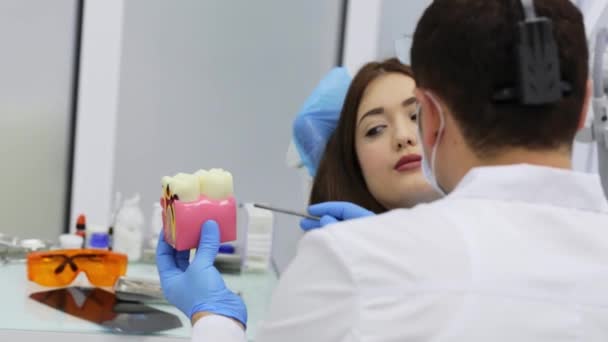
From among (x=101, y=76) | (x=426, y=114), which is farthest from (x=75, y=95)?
(x=426, y=114)

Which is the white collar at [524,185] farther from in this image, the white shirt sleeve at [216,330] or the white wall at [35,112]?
the white wall at [35,112]

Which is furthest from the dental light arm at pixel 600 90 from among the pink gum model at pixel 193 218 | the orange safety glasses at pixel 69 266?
the orange safety glasses at pixel 69 266

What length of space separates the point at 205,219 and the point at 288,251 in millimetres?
1494

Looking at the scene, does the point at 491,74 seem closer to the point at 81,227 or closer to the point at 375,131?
the point at 375,131

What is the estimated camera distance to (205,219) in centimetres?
138

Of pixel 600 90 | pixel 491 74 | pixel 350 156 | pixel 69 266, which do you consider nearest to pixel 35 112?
pixel 69 266

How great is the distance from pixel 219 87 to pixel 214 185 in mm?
1312

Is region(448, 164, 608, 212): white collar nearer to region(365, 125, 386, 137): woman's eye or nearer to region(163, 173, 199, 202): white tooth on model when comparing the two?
region(163, 173, 199, 202): white tooth on model

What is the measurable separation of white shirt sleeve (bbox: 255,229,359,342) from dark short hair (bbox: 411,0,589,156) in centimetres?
24

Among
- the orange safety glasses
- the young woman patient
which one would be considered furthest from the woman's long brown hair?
the orange safety glasses

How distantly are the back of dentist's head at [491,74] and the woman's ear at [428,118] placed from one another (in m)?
0.02

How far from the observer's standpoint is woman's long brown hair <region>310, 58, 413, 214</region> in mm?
1830

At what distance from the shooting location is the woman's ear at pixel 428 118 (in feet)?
2.97

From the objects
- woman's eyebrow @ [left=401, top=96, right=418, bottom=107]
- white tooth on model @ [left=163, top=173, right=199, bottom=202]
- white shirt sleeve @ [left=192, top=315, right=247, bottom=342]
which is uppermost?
woman's eyebrow @ [left=401, top=96, right=418, bottom=107]
